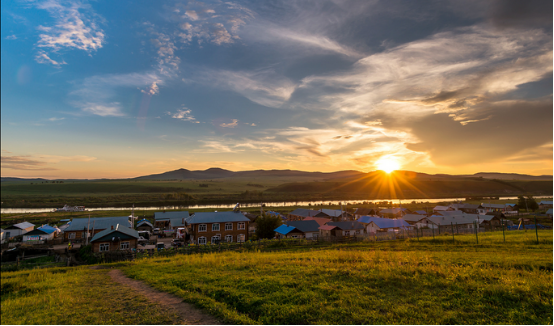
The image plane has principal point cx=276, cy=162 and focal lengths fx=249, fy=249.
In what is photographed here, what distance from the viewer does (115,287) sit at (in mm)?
12562

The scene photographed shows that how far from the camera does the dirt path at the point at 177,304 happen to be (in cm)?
805

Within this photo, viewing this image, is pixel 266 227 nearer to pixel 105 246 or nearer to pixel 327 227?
pixel 327 227

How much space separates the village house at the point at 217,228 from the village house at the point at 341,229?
14123 millimetres

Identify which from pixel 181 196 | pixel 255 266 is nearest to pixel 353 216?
pixel 255 266

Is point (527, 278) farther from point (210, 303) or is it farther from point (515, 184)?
point (210, 303)

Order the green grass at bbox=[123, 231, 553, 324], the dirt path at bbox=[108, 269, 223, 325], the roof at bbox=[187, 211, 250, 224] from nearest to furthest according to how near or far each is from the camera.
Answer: the green grass at bbox=[123, 231, 553, 324] < the dirt path at bbox=[108, 269, 223, 325] < the roof at bbox=[187, 211, 250, 224]

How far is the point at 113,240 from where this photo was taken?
34.3 m

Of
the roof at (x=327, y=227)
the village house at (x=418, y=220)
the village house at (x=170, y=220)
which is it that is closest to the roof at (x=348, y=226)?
the roof at (x=327, y=227)

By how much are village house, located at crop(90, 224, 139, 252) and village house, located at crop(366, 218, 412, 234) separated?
42145mm

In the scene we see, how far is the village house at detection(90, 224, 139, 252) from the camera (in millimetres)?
33531

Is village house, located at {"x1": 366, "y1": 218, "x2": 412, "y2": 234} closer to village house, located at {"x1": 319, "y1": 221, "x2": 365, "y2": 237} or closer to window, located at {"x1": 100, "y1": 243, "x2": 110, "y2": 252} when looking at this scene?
village house, located at {"x1": 319, "y1": 221, "x2": 365, "y2": 237}

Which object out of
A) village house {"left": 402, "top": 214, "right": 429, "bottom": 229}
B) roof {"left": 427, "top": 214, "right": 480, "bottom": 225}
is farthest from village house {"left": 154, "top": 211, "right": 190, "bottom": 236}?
roof {"left": 427, "top": 214, "right": 480, "bottom": 225}

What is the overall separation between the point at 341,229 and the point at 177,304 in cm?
3872

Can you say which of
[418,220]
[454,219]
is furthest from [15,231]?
[454,219]
